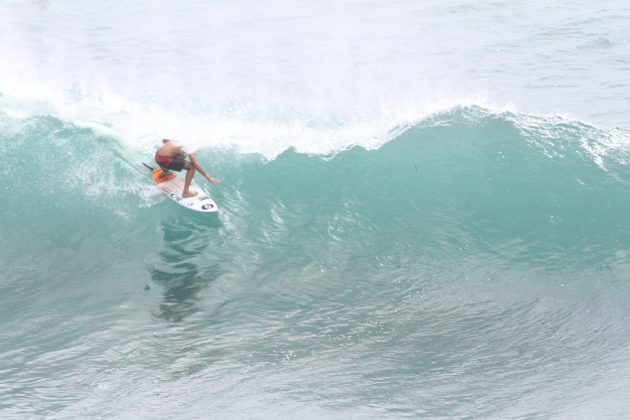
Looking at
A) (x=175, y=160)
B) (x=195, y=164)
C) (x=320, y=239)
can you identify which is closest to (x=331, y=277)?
(x=320, y=239)

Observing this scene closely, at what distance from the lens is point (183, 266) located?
14336 mm

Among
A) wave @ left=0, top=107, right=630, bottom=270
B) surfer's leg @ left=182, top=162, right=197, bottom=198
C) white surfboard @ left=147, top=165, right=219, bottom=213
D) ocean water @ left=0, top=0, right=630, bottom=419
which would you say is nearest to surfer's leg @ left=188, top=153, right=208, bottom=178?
surfer's leg @ left=182, top=162, right=197, bottom=198

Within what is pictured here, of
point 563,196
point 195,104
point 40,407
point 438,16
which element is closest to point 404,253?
point 563,196

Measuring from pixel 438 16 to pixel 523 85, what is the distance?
923cm

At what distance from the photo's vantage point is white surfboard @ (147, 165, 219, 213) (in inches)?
615

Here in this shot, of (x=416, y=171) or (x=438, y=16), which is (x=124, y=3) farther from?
(x=416, y=171)

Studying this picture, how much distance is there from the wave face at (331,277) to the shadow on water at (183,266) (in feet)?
0.13

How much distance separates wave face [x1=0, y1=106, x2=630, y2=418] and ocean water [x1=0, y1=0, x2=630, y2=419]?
0.16 feet

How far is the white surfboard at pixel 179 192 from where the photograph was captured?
15.6 metres

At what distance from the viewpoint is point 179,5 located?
3297cm

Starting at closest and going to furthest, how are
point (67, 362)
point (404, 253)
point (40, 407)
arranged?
1. point (40, 407)
2. point (67, 362)
3. point (404, 253)

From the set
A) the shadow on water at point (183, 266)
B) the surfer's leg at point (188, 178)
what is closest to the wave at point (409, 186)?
the surfer's leg at point (188, 178)

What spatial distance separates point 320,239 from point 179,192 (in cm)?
327

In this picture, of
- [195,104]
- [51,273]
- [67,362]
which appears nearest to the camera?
[67,362]
